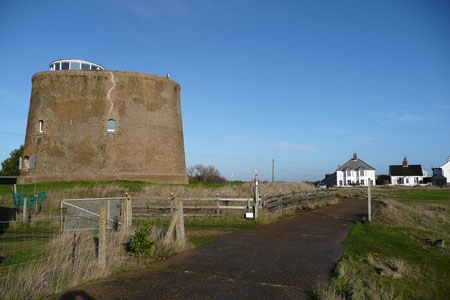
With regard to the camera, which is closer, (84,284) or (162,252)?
(84,284)

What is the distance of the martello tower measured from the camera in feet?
101

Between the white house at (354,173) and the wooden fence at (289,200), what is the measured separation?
53958mm

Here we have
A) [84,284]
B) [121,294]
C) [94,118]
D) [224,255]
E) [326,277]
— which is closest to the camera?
[121,294]

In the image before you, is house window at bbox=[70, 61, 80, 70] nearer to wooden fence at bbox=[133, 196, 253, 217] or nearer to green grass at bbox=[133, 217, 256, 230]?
wooden fence at bbox=[133, 196, 253, 217]

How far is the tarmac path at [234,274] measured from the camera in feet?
18.8

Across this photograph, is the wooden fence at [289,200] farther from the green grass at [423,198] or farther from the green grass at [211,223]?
the green grass at [423,198]

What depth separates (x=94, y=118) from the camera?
31.3 metres

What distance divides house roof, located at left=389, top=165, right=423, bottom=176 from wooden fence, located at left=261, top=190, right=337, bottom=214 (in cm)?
6602

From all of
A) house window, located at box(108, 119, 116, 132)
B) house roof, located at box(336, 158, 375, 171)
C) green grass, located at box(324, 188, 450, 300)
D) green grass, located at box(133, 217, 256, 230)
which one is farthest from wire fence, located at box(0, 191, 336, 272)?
house roof, located at box(336, 158, 375, 171)

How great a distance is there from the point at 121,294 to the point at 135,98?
28.7 meters

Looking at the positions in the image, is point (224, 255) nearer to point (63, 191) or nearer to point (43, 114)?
point (63, 191)

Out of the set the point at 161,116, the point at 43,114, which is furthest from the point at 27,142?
the point at 161,116

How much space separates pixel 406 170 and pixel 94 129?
82257 millimetres

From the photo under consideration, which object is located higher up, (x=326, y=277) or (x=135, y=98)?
(x=135, y=98)
